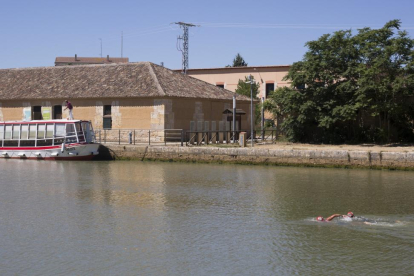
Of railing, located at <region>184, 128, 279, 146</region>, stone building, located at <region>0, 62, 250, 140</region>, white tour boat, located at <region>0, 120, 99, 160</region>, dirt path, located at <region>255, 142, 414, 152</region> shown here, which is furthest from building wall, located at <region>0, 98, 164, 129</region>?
Result: dirt path, located at <region>255, 142, 414, 152</region>

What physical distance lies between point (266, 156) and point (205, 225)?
13.9 meters

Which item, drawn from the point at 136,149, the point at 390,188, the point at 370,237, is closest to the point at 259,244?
the point at 370,237

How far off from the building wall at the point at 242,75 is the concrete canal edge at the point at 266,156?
21.7 metres

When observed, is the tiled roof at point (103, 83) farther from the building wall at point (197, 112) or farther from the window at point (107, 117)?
the window at point (107, 117)

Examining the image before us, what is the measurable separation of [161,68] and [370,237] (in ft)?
93.4

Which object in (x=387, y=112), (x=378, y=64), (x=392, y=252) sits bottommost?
(x=392, y=252)

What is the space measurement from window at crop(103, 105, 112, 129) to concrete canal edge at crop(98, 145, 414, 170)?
5366 millimetres

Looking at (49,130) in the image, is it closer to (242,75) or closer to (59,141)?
(59,141)

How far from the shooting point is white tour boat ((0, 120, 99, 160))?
30.4 metres

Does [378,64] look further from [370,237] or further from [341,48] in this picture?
[370,237]

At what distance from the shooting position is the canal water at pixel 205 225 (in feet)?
35.4

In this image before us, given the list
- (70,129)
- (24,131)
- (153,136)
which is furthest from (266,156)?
(24,131)

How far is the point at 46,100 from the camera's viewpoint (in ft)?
126

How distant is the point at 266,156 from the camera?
27.4 metres
